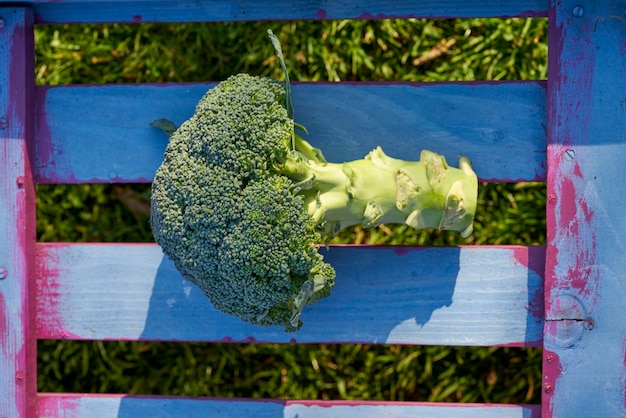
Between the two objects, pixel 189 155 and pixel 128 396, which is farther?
pixel 128 396

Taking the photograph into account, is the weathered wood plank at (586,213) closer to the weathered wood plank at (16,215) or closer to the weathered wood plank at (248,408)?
the weathered wood plank at (248,408)

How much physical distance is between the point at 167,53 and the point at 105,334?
79 cm

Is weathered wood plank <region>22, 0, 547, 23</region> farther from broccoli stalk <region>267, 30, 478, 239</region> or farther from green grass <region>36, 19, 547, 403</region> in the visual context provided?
green grass <region>36, 19, 547, 403</region>

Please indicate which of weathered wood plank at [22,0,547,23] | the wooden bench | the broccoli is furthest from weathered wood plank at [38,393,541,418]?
weathered wood plank at [22,0,547,23]

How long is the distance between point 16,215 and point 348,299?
0.74 metres

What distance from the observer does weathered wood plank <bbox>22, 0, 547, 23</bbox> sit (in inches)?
55.8

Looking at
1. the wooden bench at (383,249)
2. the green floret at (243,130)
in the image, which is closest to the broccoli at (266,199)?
the green floret at (243,130)

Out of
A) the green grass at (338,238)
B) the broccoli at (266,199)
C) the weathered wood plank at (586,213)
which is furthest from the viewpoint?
the green grass at (338,238)

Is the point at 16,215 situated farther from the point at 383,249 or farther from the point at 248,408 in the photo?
the point at 383,249

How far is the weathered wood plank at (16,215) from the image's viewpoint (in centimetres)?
A: 145

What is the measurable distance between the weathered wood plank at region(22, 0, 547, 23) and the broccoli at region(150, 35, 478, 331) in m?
0.22

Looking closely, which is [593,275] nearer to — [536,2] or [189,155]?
[536,2]

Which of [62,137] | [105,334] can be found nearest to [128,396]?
[105,334]

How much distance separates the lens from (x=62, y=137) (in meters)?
1.50
